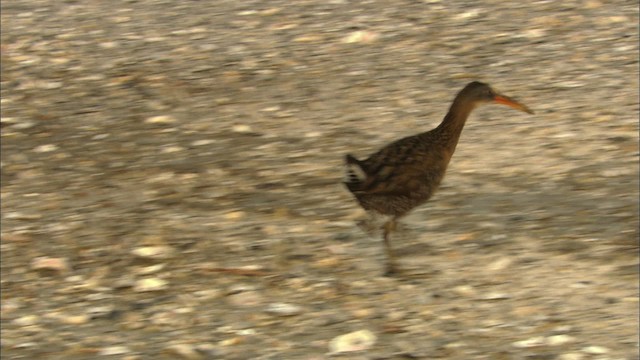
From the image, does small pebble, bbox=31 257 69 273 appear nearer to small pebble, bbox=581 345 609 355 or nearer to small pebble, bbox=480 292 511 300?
small pebble, bbox=480 292 511 300

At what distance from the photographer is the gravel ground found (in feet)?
21.7

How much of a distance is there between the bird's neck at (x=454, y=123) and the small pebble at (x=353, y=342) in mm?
1343

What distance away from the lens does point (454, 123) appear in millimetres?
7160

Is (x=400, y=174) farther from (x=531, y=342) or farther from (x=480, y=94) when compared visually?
(x=531, y=342)

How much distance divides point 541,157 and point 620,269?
69.8 inches

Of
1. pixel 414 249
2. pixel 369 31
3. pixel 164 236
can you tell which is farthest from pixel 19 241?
pixel 369 31

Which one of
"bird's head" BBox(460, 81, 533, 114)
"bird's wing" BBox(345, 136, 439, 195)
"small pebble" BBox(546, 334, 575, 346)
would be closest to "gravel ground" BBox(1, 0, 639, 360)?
"small pebble" BBox(546, 334, 575, 346)

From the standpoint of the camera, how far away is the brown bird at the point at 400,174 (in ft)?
21.9

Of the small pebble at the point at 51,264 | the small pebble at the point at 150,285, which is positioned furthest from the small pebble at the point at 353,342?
the small pebble at the point at 51,264

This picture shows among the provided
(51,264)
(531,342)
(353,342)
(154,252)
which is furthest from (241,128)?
(531,342)

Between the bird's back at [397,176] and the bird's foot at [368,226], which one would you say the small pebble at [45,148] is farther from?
the bird's back at [397,176]

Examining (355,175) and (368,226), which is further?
(368,226)

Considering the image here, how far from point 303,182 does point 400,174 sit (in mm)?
1808

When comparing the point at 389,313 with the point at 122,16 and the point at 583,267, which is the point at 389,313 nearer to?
the point at 583,267
